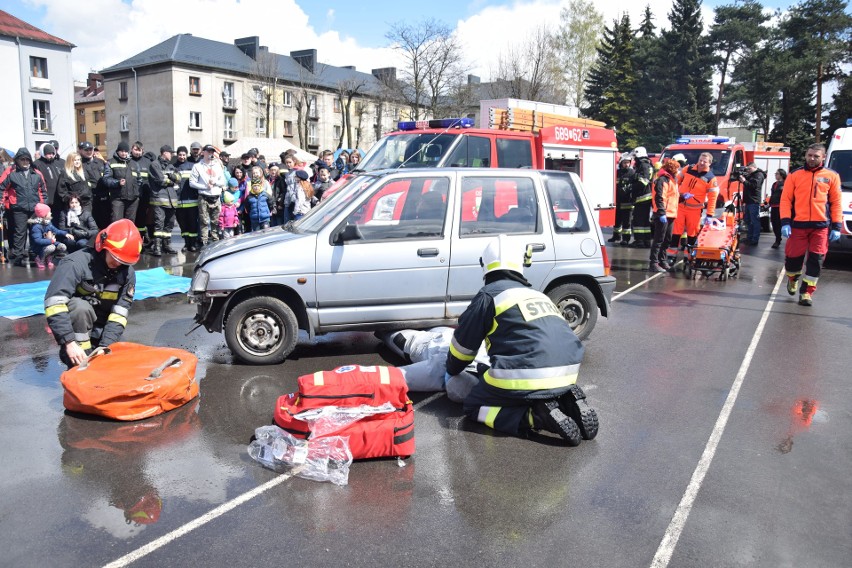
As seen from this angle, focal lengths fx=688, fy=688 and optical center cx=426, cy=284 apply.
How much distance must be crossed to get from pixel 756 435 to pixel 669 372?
1541 millimetres

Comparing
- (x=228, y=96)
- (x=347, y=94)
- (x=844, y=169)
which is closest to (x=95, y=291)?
(x=844, y=169)

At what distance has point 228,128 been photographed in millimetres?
60312

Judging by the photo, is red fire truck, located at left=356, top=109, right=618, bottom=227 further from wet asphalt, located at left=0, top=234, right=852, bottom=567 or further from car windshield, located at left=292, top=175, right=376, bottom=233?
wet asphalt, located at left=0, top=234, right=852, bottom=567

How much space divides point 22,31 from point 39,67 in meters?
2.51

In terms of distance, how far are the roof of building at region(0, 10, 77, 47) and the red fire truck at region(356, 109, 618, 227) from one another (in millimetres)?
46920

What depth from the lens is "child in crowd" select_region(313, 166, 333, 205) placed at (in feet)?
46.6

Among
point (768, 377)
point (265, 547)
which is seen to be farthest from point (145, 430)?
point (768, 377)

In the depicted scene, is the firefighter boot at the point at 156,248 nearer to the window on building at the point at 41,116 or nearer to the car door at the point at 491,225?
the car door at the point at 491,225

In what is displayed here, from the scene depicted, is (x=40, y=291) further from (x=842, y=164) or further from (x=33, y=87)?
(x=33, y=87)

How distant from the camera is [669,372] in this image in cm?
666

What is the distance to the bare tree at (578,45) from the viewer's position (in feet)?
179

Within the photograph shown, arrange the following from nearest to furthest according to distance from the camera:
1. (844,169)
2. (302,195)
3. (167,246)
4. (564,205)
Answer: (564,205) < (302,195) < (167,246) < (844,169)

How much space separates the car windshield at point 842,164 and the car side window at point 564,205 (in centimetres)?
948

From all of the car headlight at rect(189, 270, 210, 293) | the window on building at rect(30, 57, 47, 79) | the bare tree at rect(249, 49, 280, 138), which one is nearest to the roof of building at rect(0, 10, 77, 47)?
the window on building at rect(30, 57, 47, 79)
